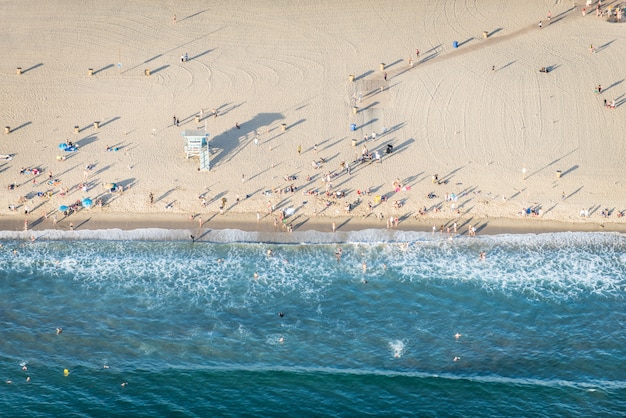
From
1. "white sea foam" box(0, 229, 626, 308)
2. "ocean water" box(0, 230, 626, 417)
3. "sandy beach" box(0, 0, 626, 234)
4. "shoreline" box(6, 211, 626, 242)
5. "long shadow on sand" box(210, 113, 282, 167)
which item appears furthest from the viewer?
"long shadow on sand" box(210, 113, 282, 167)

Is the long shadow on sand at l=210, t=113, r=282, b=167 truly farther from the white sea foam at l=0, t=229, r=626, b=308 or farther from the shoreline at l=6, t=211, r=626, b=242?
the white sea foam at l=0, t=229, r=626, b=308

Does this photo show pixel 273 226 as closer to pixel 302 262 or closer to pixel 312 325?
pixel 302 262

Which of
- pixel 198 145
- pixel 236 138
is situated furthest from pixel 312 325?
pixel 236 138

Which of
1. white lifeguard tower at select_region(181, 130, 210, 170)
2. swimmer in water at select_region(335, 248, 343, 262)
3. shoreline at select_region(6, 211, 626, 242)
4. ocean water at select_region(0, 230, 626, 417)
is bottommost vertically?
ocean water at select_region(0, 230, 626, 417)

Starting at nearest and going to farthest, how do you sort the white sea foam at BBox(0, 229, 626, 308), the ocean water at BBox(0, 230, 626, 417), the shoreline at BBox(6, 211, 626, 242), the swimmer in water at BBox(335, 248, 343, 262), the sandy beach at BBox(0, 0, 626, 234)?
the ocean water at BBox(0, 230, 626, 417), the white sea foam at BBox(0, 229, 626, 308), the swimmer in water at BBox(335, 248, 343, 262), the shoreline at BBox(6, 211, 626, 242), the sandy beach at BBox(0, 0, 626, 234)

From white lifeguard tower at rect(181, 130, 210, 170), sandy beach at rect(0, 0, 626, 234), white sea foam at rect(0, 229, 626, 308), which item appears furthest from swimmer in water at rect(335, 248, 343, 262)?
white lifeguard tower at rect(181, 130, 210, 170)
